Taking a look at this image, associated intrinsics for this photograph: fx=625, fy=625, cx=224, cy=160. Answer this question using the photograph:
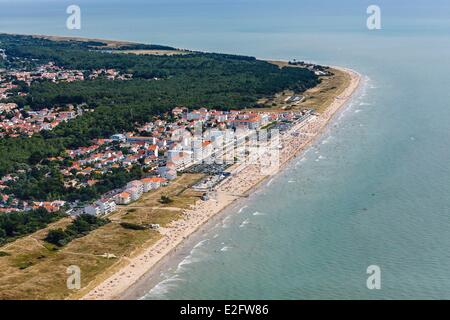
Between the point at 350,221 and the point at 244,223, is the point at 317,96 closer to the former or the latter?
the point at 350,221

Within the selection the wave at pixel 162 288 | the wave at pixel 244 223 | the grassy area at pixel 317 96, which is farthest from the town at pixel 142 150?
the wave at pixel 162 288

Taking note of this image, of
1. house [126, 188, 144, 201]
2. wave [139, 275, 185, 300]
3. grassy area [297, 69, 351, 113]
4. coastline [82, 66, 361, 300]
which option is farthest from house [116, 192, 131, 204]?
grassy area [297, 69, 351, 113]

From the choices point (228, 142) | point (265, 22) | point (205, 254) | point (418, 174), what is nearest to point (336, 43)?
point (265, 22)

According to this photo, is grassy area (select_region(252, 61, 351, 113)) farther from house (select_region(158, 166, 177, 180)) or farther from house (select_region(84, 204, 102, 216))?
house (select_region(84, 204, 102, 216))

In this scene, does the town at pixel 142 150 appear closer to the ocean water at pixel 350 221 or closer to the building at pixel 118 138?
the building at pixel 118 138

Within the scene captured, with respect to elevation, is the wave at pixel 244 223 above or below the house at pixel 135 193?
below

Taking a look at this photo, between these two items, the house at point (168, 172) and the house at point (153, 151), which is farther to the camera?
the house at point (153, 151)

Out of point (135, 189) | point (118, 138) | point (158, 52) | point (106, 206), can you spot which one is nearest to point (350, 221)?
point (135, 189)
